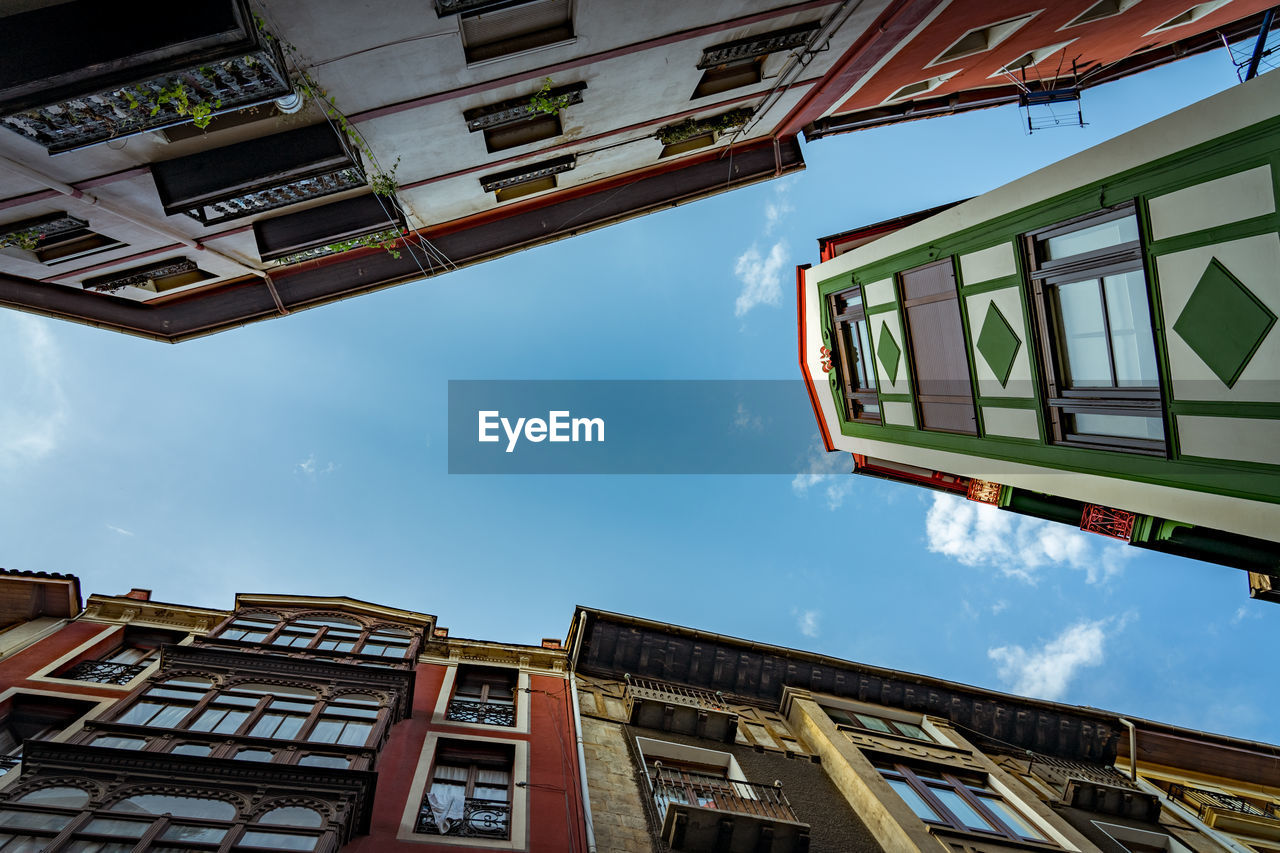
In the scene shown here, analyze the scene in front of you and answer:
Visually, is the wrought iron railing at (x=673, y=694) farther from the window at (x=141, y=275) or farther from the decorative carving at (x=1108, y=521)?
the window at (x=141, y=275)

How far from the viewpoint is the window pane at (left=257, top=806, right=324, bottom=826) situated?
9844 mm

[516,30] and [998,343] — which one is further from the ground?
[516,30]

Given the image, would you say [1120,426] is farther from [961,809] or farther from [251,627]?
[251,627]

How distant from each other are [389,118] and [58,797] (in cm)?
1210

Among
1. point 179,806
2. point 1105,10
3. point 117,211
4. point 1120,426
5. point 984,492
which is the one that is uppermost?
point 1105,10

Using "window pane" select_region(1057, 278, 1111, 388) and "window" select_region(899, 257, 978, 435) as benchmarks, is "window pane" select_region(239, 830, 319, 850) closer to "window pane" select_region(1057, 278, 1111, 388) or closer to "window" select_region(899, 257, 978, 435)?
"window" select_region(899, 257, 978, 435)

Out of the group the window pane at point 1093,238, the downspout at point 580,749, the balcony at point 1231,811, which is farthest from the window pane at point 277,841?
the balcony at point 1231,811

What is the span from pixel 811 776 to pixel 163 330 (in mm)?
21367

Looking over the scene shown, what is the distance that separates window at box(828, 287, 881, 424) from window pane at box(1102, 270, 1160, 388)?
6.33 m

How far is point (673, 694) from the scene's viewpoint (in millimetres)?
18812

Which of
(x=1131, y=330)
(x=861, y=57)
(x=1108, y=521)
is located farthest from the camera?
(x=861, y=57)

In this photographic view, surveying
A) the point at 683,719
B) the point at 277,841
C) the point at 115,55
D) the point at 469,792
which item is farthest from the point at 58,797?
the point at 683,719

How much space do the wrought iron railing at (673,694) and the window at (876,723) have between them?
3677 mm

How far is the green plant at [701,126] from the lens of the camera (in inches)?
671
